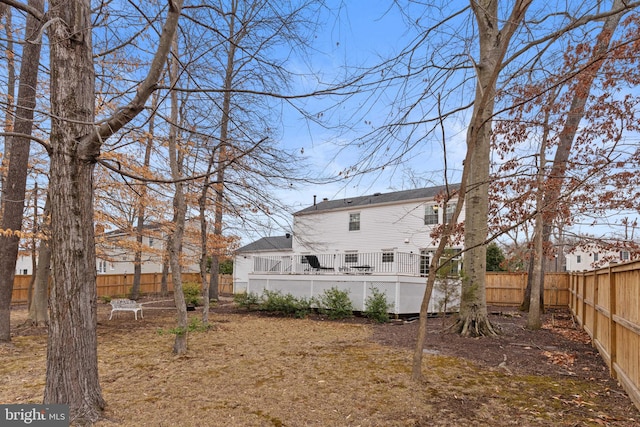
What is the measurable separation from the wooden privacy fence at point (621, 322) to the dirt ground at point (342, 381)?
0.70 feet

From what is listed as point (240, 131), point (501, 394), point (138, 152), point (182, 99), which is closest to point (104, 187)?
point (138, 152)

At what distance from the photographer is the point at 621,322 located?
4391mm

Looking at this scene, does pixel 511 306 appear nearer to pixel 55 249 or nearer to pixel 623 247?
pixel 623 247

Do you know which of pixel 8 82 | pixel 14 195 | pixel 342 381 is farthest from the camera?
pixel 8 82

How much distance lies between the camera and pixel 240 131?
504cm

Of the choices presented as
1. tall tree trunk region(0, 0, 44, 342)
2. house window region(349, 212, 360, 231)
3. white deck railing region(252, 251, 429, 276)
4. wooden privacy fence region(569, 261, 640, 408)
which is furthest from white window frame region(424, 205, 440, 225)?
tall tree trunk region(0, 0, 44, 342)

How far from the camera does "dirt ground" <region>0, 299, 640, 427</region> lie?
359 centimetres

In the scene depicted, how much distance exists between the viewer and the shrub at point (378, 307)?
11.2m

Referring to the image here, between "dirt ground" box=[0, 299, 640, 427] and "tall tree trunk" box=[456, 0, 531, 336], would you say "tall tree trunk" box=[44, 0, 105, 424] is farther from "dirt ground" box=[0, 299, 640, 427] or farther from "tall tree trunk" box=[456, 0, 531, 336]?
"tall tree trunk" box=[456, 0, 531, 336]

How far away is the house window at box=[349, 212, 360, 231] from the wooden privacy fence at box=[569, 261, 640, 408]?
14.7 meters

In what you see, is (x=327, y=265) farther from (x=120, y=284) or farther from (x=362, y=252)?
(x=120, y=284)

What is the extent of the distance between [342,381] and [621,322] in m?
3.16

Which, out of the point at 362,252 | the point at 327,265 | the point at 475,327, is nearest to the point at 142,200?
the point at 327,265

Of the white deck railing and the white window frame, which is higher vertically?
the white window frame
